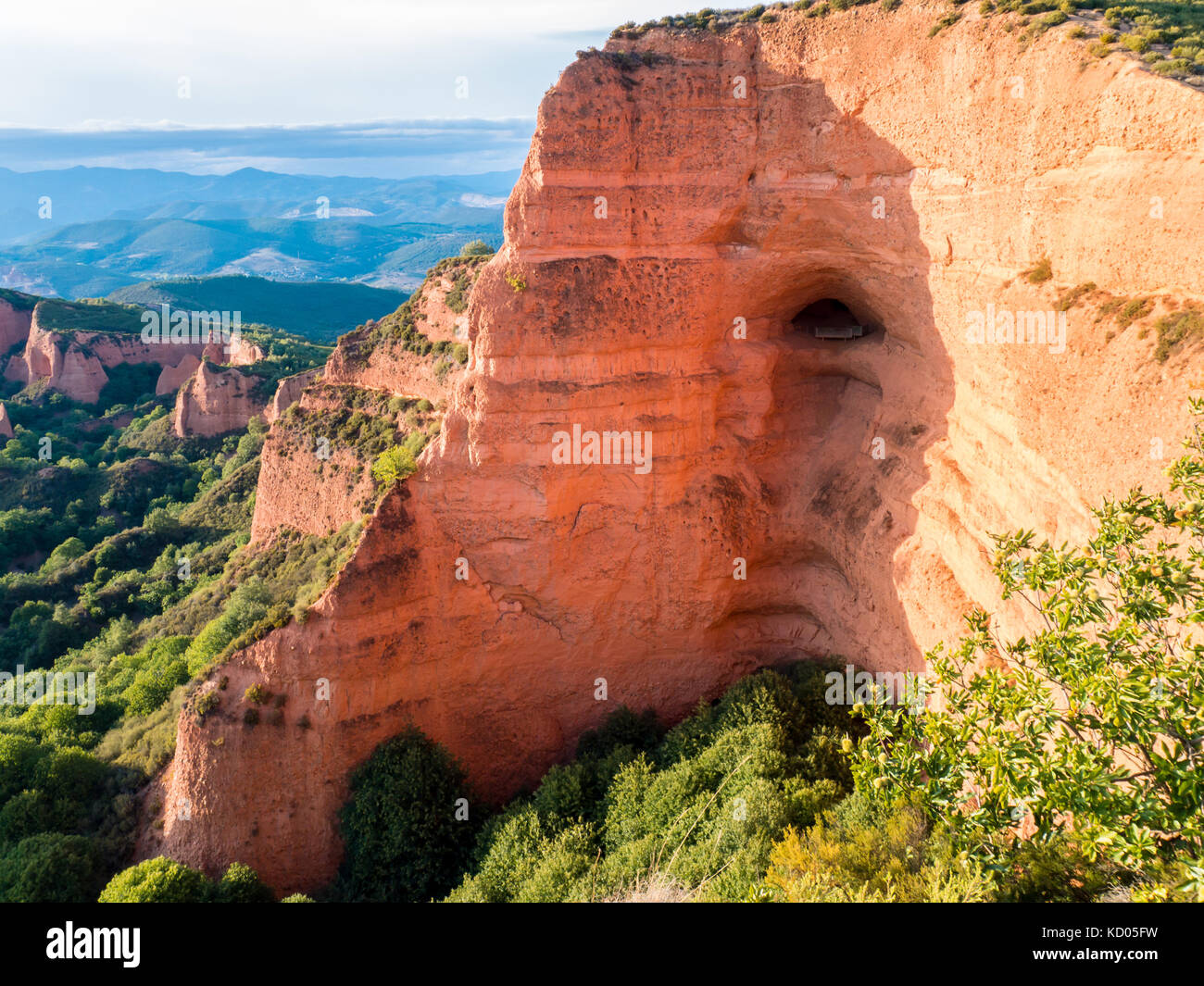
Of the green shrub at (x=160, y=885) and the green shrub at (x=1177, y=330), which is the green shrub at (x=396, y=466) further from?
the green shrub at (x=1177, y=330)

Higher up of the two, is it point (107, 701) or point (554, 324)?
point (554, 324)

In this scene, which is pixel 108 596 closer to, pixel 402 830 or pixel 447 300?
pixel 447 300

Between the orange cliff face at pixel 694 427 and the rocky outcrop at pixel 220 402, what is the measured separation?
41901 millimetres

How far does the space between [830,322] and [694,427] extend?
15.8 feet

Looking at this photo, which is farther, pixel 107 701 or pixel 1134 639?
pixel 107 701

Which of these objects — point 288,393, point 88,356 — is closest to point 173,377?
point 88,356

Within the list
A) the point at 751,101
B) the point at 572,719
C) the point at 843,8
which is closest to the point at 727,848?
the point at 572,719

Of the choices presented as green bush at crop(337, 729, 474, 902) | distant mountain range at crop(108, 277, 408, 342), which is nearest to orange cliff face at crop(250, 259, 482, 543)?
green bush at crop(337, 729, 474, 902)

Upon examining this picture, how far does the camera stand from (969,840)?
11273 millimetres

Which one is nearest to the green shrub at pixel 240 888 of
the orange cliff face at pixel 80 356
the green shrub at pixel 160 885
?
the green shrub at pixel 160 885

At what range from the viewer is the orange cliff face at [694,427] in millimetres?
15828

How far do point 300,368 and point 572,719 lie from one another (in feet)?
162

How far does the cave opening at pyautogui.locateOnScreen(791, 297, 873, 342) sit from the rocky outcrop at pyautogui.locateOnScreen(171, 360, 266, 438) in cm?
4471
